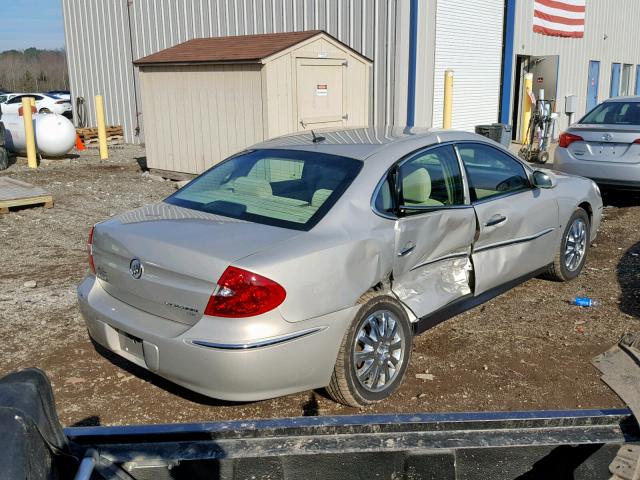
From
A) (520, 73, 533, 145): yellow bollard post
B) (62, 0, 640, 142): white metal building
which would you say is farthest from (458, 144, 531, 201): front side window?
(520, 73, 533, 145): yellow bollard post

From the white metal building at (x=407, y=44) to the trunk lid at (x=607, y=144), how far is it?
179 inches

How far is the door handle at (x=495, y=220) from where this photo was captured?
4.94 meters

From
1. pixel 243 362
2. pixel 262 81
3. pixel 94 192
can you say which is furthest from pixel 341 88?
pixel 243 362

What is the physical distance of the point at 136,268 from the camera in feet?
12.4

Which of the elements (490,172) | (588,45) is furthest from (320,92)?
(588,45)

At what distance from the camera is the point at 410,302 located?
172 inches

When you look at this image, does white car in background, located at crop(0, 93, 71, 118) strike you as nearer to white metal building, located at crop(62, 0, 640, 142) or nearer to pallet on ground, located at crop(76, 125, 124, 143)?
white metal building, located at crop(62, 0, 640, 142)

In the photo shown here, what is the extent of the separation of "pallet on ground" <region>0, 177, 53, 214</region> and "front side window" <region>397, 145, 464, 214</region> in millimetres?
7124

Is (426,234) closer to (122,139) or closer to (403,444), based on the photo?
(403,444)

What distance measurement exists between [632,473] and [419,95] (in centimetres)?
1270

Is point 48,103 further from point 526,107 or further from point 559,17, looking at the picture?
point 559,17

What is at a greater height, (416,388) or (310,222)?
(310,222)

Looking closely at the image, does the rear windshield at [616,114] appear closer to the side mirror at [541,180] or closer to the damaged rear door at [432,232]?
the side mirror at [541,180]

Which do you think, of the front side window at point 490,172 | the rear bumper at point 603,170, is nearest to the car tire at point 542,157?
the rear bumper at point 603,170
